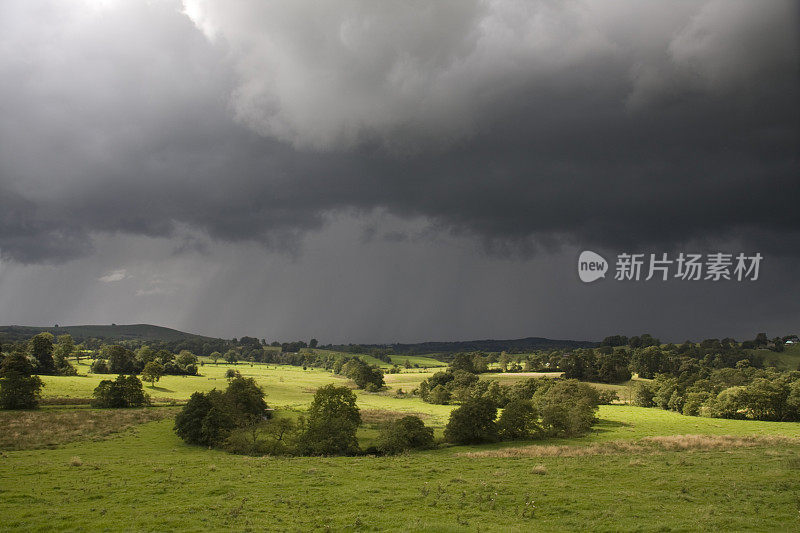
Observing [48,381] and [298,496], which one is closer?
[298,496]

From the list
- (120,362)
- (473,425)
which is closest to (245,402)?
(473,425)

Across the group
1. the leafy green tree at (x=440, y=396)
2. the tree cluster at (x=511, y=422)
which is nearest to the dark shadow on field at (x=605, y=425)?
the tree cluster at (x=511, y=422)

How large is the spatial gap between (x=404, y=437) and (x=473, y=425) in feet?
33.0

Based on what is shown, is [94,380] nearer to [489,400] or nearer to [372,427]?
[372,427]

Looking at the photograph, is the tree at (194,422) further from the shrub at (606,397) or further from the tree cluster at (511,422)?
the shrub at (606,397)

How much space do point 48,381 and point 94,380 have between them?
1117cm

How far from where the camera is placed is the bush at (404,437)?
172ft

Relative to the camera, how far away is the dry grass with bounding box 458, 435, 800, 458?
159ft

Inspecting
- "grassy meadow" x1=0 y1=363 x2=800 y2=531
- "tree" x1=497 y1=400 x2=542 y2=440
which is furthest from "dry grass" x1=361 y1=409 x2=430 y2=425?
"tree" x1=497 y1=400 x2=542 y2=440

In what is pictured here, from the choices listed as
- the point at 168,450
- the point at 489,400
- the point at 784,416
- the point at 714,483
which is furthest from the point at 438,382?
the point at 714,483

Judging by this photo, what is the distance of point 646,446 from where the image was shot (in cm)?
5172

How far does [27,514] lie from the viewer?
25.9 meters

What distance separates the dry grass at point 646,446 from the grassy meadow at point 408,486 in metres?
0.22

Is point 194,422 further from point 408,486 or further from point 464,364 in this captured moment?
point 464,364
